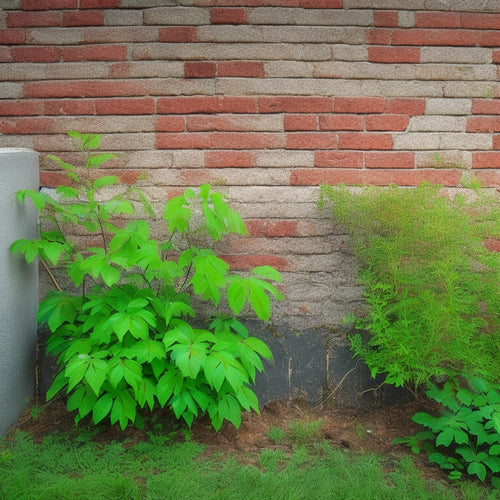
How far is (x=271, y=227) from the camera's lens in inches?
99.2

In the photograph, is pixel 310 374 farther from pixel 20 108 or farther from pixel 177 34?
pixel 20 108

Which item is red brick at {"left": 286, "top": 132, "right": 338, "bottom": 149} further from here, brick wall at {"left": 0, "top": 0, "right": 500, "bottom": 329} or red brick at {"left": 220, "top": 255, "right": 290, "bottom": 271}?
red brick at {"left": 220, "top": 255, "right": 290, "bottom": 271}

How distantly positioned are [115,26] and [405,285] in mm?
1933

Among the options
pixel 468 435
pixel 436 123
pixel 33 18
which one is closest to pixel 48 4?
pixel 33 18

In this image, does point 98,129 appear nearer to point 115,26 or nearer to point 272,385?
point 115,26

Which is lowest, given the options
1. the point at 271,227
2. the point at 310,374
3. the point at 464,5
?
the point at 310,374

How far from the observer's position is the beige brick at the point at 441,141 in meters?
2.52

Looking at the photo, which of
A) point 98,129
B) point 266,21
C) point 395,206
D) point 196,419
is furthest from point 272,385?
point 266,21

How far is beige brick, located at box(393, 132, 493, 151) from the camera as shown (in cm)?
252

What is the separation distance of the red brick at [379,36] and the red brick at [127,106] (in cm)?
115

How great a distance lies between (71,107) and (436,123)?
1.88 meters

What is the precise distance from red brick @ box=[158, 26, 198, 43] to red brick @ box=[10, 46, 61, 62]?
1.74 feet

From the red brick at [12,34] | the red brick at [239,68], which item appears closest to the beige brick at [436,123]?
the red brick at [239,68]

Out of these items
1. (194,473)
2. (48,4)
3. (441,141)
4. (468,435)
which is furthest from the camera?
(441,141)
